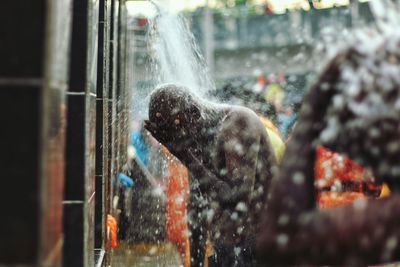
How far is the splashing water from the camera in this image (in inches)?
304

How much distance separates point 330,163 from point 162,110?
1.62 metres

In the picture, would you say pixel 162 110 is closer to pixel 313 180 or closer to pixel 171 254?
pixel 313 180

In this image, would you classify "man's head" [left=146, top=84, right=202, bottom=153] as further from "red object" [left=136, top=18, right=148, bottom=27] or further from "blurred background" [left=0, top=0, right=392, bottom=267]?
"red object" [left=136, top=18, right=148, bottom=27]

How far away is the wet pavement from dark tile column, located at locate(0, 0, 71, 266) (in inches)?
214

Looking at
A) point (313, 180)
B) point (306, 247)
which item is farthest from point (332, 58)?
point (306, 247)

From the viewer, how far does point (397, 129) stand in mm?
2359

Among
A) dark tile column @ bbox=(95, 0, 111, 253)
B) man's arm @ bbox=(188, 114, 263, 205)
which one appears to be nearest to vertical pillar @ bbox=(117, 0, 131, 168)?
dark tile column @ bbox=(95, 0, 111, 253)

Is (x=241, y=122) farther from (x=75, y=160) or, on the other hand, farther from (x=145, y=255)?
(x=145, y=255)

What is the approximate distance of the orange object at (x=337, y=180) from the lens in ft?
18.6

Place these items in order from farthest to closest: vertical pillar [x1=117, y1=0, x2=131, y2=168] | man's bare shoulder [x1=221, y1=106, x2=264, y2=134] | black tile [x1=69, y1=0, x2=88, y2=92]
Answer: vertical pillar [x1=117, y1=0, x2=131, y2=168] → man's bare shoulder [x1=221, y1=106, x2=264, y2=134] → black tile [x1=69, y1=0, x2=88, y2=92]

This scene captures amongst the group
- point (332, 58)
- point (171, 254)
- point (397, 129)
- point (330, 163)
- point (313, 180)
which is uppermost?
point (332, 58)

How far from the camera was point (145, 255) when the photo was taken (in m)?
8.79

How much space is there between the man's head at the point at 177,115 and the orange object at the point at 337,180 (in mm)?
934

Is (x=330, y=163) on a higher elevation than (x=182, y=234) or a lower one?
higher
